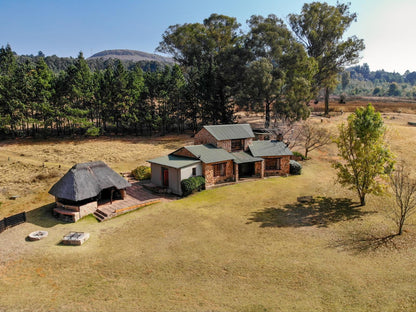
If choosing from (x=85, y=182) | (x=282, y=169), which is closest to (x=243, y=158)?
(x=282, y=169)

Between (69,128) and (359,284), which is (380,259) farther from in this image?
(69,128)

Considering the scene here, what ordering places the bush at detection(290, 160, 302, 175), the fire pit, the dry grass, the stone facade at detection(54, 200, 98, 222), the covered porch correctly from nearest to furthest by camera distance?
the fire pit
the stone facade at detection(54, 200, 98, 222)
the dry grass
the covered porch
the bush at detection(290, 160, 302, 175)

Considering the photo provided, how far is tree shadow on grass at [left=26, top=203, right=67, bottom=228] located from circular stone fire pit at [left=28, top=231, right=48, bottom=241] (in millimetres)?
1634

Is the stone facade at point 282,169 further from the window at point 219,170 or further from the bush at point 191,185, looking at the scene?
the bush at point 191,185

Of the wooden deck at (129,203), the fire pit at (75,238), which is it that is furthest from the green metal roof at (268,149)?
the fire pit at (75,238)

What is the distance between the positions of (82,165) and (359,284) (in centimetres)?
2274

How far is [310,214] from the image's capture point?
23938mm

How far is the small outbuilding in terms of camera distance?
23328 millimetres

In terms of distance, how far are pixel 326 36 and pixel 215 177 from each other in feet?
155

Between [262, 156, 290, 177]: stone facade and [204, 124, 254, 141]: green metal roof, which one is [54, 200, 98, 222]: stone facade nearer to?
[204, 124, 254, 141]: green metal roof

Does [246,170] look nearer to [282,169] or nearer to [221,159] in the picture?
[282,169]

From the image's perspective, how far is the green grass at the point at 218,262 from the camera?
44.4 ft

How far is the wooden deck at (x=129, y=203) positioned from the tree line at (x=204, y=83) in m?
28.3

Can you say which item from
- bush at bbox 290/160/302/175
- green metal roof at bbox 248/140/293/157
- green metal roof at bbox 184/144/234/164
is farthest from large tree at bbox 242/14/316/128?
green metal roof at bbox 184/144/234/164
